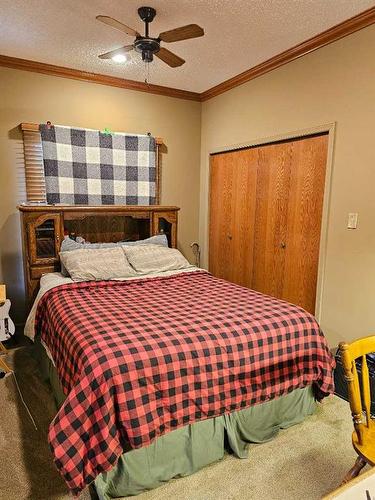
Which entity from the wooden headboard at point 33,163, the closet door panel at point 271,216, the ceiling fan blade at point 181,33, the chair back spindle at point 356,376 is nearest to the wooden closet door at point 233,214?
the closet door panel at point 271,216

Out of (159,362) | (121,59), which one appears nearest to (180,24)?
(121,59)

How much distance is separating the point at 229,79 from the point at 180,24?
1218 millimetres

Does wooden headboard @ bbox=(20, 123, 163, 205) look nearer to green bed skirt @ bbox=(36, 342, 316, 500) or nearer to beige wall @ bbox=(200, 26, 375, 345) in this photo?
green bed skirt @ bbox=(36, 342, 316, 500)

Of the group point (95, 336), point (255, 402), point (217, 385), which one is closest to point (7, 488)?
point (95, 336)

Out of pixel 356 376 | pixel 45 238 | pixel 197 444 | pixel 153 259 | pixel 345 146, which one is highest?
pixel 345 146

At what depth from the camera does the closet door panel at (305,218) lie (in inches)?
113

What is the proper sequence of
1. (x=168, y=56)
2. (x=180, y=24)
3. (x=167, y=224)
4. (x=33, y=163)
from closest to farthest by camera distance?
1. (x=168, y=56)
2. (x=180, y=24)
3. (x=33, y=163)
4. (x=167, y=224)

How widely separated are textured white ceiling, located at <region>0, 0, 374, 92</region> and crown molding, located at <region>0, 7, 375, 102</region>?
0.07 metres

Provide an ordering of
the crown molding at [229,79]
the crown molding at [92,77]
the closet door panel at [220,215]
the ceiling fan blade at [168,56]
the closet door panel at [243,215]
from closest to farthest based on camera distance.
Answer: the ceiling fan blade at [168,56] < the crown molding at [229,79] < the crown molding at [92,77] < the closet door panel at [243,215] < the closet door panel at [220,215]

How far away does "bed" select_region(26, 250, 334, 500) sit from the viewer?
146cm

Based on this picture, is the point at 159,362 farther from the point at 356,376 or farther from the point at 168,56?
the point at 168,56

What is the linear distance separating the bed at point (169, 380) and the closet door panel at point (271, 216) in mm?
1066

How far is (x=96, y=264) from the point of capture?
9.32 ft

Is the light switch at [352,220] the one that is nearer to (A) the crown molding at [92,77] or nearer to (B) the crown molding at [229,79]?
(B) the crown molding at [229,79]
